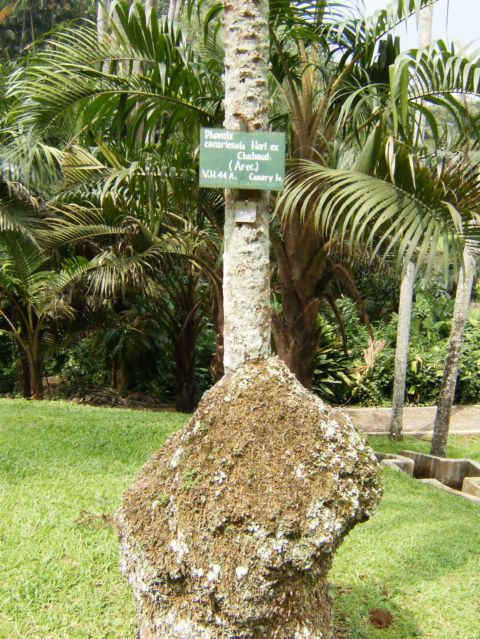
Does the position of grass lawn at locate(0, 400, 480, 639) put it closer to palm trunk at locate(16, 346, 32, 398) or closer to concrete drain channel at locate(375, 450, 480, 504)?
concrete drain channel at locate(375, 450, 480, 504)

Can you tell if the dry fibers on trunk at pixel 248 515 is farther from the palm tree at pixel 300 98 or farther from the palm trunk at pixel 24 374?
the palm trunk at pixel 24 374

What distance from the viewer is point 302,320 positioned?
497 cm

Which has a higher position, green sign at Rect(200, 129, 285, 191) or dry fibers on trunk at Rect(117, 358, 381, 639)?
green sign at Rect(200, 129, 285, 191)

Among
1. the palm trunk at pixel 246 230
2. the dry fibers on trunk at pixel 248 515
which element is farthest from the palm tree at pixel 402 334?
the dry fibers on trunk at pixel 248 515

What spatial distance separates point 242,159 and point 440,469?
5.55 metres

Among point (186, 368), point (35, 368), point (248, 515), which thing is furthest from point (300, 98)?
point (35, 368)

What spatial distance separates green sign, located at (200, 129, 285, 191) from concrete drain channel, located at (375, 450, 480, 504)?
4.59 meters

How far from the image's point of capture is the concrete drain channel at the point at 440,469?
6807 mm

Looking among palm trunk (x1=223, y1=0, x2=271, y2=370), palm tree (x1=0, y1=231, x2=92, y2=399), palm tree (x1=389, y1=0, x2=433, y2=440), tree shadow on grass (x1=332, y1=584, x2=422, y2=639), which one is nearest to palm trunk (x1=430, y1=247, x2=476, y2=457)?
palm tree (x1=389, y1=0, x2=433, y2=440)

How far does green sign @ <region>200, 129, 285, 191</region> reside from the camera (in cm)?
268

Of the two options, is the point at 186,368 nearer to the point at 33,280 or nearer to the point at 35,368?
the point at 35,368

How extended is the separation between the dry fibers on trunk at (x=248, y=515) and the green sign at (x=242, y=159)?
0.76m

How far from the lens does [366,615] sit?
3240 mm

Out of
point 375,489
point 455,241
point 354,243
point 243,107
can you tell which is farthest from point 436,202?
point 375,489
